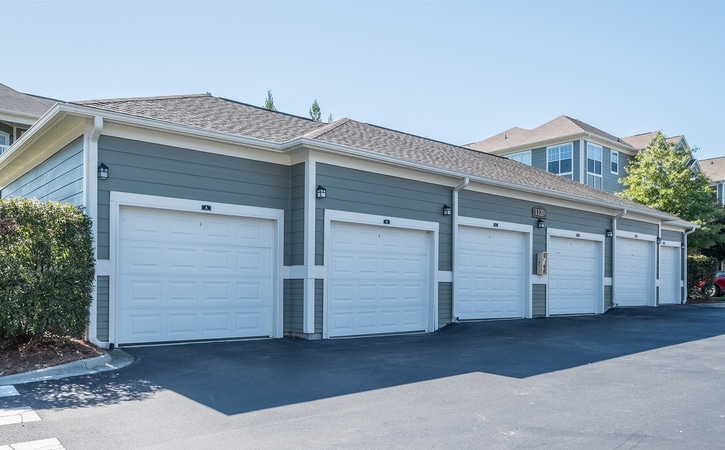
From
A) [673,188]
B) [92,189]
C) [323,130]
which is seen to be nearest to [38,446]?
[92,189]

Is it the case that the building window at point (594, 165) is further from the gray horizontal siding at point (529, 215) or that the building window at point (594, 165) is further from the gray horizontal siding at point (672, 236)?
the gray horizontal siding at point (529, 215)

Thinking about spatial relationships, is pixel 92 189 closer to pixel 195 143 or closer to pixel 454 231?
pixel 195 143

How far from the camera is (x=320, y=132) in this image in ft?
35.3

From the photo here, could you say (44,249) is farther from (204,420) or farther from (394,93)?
(394,93)

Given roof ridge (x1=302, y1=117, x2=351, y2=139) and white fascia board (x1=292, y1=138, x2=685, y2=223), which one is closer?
white fascia board (x1=292, y1=138, x2=685, y2=223)

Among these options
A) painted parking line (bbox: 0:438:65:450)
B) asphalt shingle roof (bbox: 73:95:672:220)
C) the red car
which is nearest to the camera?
painted parking line (bbox: 0:438:65:450)

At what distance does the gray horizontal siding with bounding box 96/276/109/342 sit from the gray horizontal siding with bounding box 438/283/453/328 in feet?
20.8

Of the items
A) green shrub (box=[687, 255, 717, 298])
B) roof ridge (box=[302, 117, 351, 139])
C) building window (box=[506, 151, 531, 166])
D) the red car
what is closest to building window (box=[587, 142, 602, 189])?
building window (box=[506, 151, 531, 166])

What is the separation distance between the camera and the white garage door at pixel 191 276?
857 cm

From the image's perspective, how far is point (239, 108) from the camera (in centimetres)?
1206

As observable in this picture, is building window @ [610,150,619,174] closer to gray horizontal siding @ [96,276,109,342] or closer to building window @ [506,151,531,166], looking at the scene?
building window @ [506,151,531,166]

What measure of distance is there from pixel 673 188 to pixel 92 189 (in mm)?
22182

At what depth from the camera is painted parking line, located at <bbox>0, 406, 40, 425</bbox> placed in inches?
191

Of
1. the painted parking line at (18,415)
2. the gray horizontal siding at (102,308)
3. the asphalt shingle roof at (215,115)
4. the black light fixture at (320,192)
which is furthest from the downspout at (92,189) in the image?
the black light fixture at (320,192)
